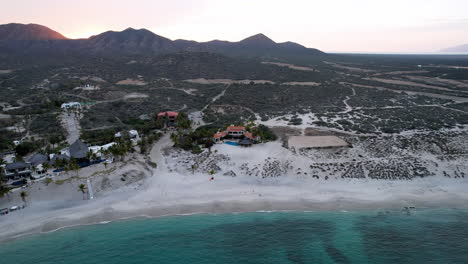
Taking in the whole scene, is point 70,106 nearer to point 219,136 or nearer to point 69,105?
point 69,105

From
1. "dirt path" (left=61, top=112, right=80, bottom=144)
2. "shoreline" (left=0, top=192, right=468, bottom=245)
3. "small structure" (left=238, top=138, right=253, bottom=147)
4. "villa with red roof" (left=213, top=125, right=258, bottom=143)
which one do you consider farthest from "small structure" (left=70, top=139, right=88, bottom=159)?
"small structure" (left=238, top=138, right=253, bottom=147)

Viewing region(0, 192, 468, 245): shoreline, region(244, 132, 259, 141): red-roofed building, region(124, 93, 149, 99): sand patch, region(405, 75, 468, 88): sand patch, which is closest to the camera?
region(0, 192, 468, 245): shoreline

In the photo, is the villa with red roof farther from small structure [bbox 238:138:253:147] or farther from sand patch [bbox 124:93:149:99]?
sand patch [bbox 124:93:149:99]

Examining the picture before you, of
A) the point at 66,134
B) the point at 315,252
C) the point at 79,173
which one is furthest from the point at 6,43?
the point at 315,252

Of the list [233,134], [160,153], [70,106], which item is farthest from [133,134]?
[70,106]

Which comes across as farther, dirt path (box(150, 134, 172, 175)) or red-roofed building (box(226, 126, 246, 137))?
red-roofed building (box(226, 126, 246, 137))

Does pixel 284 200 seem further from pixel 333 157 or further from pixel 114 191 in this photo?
pixel 114 191
